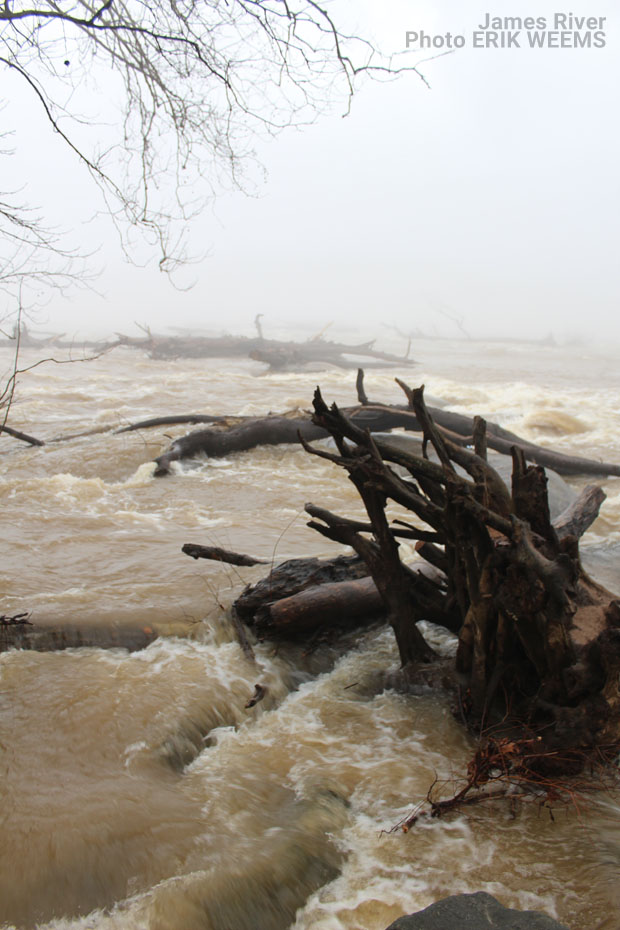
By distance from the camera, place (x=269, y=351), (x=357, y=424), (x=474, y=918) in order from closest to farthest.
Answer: (x=474, y=918)
(x=357, y=424)
(x=269, y=351)

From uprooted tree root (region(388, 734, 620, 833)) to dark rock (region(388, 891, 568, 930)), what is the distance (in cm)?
67

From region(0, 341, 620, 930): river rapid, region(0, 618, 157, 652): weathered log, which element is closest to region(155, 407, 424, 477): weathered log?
region(0, 341, 620, 930): river rapid

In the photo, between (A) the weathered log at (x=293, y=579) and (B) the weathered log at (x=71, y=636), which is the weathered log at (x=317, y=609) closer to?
(A) the weathered log at (x=293, y=579)

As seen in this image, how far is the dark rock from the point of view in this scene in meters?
2.00

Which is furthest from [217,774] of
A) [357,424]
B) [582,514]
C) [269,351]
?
[269,351]

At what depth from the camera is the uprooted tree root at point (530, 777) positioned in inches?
112

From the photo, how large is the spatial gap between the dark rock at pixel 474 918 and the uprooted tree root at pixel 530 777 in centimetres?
67

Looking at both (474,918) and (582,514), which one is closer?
(474,918)

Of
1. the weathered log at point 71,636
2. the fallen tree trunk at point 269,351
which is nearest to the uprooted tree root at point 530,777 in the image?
the weathered log at point 71,636

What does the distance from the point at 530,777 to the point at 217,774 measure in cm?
129

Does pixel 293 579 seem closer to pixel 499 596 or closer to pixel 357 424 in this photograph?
pixel 499 596

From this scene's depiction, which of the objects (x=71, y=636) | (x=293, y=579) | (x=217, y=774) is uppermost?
(x=293, y=579)

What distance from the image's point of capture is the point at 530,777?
2.97m

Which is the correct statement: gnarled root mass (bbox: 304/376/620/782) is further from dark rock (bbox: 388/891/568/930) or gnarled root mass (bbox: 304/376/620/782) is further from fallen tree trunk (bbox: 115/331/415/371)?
fallen tree trunk (bbox: 115/331/415/371)
